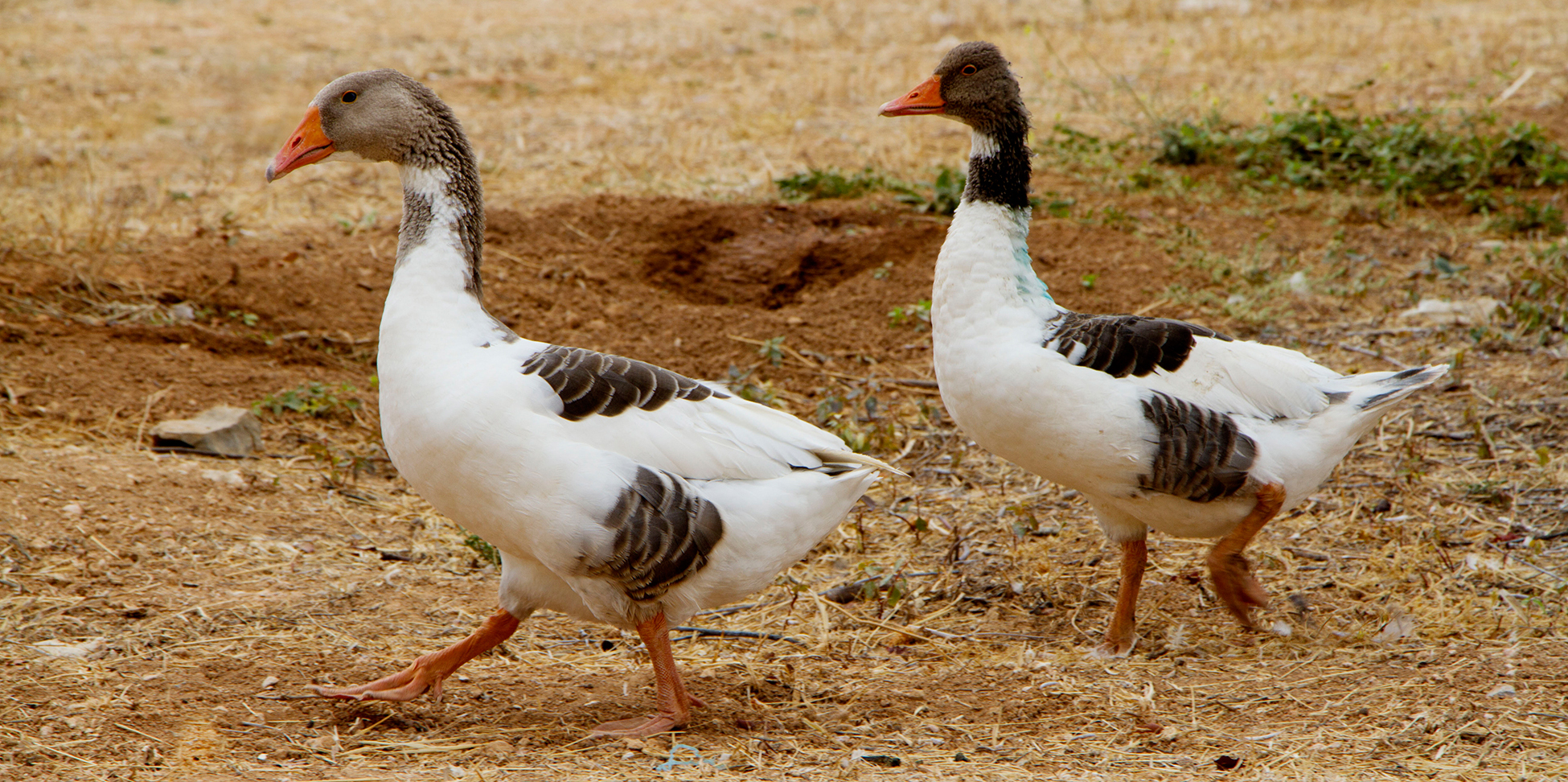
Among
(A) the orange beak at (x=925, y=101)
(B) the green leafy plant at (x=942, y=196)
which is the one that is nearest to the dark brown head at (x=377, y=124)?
(A) the orange beak at (x=925, y=101)

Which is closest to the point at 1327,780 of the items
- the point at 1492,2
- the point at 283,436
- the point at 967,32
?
the point at 283,436

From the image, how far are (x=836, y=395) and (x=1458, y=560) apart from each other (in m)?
2.98

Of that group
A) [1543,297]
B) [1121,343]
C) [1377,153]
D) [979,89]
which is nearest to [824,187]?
[1377,153]

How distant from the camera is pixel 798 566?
537 centimetres

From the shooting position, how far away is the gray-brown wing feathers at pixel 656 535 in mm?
3588

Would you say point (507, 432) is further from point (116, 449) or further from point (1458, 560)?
point (1458, 560)

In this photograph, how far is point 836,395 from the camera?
21.9ft

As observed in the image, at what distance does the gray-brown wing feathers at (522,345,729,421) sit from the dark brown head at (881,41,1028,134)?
169 centimetres

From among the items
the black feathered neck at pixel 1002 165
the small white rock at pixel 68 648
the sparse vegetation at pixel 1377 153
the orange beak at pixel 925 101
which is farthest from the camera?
the sparse vegetation at pixel 1377 153

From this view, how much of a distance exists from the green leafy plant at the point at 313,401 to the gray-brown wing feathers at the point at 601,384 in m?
2.84

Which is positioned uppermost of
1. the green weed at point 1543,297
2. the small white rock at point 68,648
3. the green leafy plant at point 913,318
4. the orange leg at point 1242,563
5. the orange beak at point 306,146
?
the orange beak at point 306,146

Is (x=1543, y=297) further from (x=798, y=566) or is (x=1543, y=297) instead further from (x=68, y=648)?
(x=68, y=648)

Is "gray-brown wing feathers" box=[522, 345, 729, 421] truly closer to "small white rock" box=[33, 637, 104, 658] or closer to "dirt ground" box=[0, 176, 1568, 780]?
"dirt ground" box=[0, 176, 1568, 780]

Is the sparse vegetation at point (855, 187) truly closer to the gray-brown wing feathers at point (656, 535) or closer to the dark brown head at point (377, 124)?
the dark brown head at point (377, 124)
